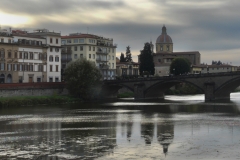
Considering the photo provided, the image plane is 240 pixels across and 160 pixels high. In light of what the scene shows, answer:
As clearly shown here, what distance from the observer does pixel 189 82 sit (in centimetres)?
11900

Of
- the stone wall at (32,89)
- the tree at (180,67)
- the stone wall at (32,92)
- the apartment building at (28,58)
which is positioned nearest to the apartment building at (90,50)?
the apartment building at (28,58)

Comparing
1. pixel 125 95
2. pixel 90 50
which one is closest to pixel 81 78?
pixel 125 95

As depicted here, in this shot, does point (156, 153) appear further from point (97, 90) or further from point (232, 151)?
point (97, 90)

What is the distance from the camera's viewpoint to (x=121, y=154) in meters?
36.8

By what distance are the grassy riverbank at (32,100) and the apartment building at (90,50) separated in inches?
1540

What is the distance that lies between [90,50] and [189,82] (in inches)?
1538

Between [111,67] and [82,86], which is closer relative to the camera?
[82,86]

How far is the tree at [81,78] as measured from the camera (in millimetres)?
105562

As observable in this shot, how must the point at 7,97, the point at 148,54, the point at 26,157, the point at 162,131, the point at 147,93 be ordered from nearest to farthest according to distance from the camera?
the point at 26,157 < the point at 162,131 < the point at 7,97 < the point at 147,93 < the point at 148,54

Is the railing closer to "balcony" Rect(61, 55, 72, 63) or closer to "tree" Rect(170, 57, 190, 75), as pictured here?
"balcony" Rect(61, 55, 72, 63)

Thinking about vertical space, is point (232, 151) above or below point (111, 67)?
below

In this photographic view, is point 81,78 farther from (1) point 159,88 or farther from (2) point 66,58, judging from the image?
Result: (2) point 66,58

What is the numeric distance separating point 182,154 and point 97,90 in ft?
250

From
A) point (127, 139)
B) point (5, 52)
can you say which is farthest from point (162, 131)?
point (5, 52)
